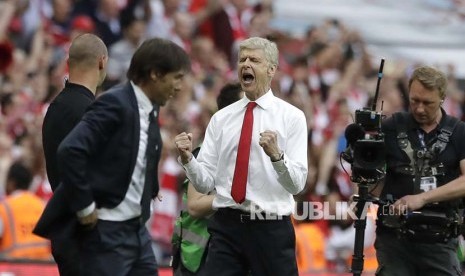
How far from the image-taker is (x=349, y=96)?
1723cm

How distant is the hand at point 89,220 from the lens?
7.52m

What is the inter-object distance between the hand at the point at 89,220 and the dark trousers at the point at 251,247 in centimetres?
113

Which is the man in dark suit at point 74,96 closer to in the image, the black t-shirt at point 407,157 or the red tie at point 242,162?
the red tie at point 242,162

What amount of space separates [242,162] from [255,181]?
14cm

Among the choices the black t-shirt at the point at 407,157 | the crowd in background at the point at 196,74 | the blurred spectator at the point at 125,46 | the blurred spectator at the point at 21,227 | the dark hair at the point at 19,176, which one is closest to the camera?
the black t-shirt at the point at 407,157

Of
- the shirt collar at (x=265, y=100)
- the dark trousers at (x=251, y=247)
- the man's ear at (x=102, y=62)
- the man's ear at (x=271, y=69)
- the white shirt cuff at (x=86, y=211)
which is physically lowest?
the dark trousers at (x=251, y=247)

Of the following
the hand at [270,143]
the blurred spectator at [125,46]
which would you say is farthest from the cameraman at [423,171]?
the blurred spectator at [125,46]

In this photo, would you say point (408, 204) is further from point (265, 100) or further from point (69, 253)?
point (69, 253)

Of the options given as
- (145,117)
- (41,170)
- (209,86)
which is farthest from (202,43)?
(145,117)

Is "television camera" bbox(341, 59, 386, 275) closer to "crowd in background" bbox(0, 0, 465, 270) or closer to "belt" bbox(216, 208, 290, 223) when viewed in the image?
"belt" bbox(216, 208, 290, 223)

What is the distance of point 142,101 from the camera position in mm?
7699

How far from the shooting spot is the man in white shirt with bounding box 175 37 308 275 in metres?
8.33

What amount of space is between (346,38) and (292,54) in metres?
0.91

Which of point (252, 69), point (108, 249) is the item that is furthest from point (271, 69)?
point (108, 249)
